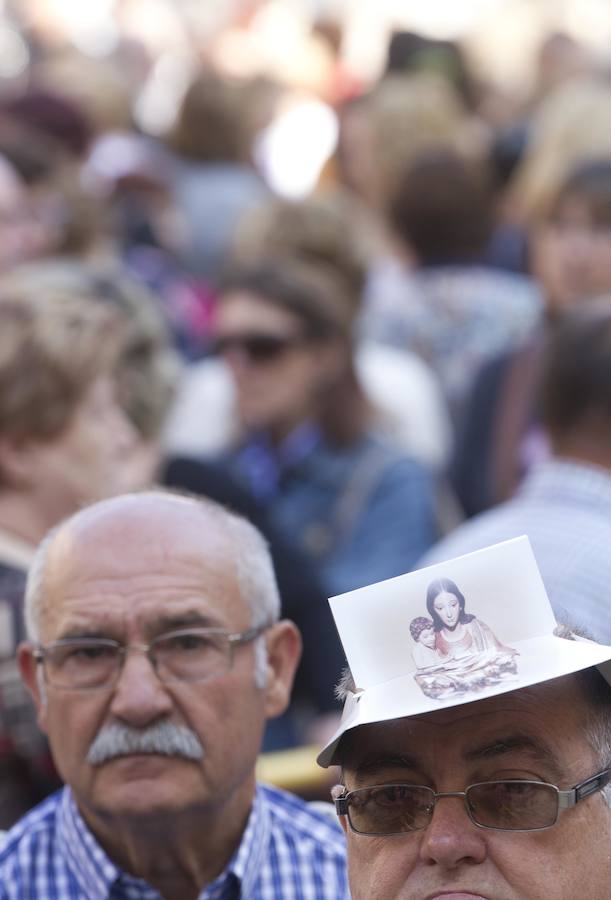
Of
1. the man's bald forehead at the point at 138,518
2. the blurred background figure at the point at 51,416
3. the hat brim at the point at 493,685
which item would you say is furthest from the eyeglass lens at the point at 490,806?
the blurred background figure at the point at 51,416

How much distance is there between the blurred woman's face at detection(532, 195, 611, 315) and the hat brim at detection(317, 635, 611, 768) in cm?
337

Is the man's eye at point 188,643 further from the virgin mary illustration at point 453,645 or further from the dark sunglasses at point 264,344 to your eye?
the dark sunglasses at point 264,344

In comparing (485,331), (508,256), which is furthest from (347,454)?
(508,256)

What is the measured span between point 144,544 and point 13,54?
10.0m

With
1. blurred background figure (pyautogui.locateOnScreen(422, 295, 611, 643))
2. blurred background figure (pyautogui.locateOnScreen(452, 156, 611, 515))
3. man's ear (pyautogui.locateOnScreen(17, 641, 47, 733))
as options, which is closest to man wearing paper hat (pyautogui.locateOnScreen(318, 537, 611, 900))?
man's ear (pyautogui.locateOnScreen(17, 641, 47, 733))

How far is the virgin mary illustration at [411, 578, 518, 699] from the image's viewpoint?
2203 millimetres

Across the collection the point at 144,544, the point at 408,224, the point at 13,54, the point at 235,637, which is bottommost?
the point at 235,637

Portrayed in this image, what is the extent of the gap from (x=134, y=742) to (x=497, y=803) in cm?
73

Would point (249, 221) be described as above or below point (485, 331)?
above

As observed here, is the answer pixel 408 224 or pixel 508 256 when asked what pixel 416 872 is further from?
pixel 508 256

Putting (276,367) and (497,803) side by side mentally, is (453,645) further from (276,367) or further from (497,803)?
(276,367)

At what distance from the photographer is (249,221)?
6156 millimetres

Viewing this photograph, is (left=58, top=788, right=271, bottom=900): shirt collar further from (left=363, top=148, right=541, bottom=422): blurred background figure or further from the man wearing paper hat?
(left=363, top=148, right=541, bottom=422): blurred background figure

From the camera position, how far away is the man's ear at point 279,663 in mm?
2920
